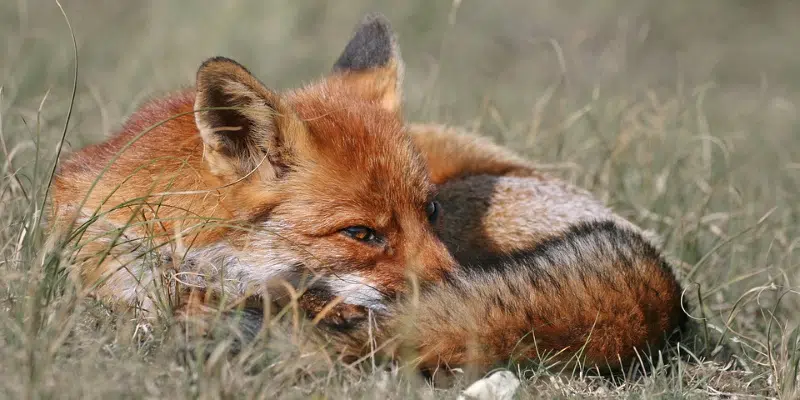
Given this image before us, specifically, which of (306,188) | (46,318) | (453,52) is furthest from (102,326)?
(453,52)

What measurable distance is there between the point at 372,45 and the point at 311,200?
1.34 m

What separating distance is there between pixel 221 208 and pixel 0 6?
26.0 feet

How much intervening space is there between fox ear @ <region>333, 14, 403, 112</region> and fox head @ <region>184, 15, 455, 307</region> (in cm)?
70

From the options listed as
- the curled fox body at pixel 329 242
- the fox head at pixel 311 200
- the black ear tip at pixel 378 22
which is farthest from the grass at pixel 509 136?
the black ear tip at pixel 378 22

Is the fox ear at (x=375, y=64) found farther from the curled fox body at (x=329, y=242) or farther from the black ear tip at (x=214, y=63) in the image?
the black ear tip at (x=214, y=63)

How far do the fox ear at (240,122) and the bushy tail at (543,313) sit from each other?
883 mm

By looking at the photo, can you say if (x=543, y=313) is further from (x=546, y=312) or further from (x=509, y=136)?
(x=509, y=136)

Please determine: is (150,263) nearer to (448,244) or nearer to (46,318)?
(46,318)

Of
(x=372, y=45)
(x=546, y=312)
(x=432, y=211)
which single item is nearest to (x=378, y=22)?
(x=372, y=45)

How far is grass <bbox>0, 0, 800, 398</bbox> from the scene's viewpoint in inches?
103

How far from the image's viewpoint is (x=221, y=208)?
3.22 metres

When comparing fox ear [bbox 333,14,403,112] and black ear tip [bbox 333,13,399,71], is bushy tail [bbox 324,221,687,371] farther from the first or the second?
black ear tip [bbox 333,13,399,71]

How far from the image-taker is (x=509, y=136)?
6.27 meters

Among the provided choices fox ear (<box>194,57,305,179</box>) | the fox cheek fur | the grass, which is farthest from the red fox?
fox ear (<box>194,57,305,179</box>)
